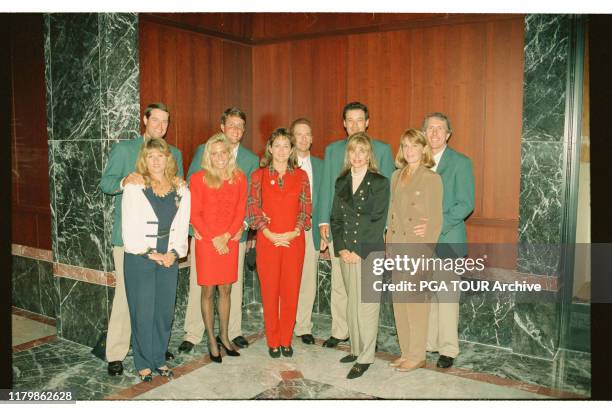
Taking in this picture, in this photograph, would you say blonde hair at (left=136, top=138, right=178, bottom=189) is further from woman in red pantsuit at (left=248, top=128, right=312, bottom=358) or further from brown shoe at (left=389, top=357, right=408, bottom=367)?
brown shoe at (left=389, top=357, right=408, bottom=367)

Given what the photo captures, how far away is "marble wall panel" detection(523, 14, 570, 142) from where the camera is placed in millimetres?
3732

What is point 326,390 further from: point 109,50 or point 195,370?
point 109,50

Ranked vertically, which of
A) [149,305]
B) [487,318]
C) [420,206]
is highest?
[420,206]

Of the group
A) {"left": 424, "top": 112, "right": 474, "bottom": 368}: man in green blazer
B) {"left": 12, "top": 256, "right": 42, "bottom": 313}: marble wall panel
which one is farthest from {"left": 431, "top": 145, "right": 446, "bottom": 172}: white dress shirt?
{"left": 12, "top": 256, "right": 42, "bottom": 313}: marble wall panel

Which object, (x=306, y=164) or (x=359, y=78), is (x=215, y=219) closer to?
(x=306, y=164)

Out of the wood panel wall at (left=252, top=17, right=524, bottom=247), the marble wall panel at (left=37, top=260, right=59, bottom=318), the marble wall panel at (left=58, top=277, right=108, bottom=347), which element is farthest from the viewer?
the marble wall panel at (left=37, top=260, right=59, bottom=318)

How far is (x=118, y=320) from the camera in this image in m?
3.72

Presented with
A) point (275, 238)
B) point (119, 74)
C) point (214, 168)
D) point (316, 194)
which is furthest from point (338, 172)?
point (119, 74)

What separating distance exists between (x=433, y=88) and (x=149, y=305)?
9.37 feet

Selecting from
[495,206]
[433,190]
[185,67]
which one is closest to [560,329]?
[495,206]

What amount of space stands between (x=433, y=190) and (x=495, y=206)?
1.23m

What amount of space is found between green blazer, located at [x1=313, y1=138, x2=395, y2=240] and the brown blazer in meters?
0.49

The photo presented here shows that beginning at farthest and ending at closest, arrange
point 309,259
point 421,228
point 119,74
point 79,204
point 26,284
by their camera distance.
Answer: point 26,284
point 309,259
point 79,204
point 119,74
point 421,228

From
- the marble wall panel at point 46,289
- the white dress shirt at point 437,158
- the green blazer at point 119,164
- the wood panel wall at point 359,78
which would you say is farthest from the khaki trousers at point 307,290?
the marble wall panel at point 46,289
